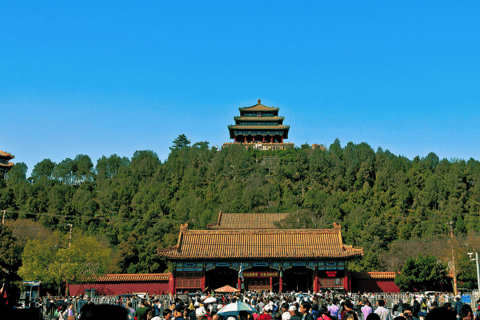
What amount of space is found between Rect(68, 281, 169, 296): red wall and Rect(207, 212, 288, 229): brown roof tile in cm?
1818

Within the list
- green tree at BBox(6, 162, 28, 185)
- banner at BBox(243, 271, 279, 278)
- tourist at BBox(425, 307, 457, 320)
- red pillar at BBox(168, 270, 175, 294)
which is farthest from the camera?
green tree at BBox(6, 162, 28, 185)

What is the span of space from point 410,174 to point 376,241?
933 inches

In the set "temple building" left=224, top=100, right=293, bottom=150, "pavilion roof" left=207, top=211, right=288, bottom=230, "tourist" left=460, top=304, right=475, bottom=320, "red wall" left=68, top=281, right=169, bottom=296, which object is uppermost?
"temple building" left=224, top=100, right=293, bottom=150

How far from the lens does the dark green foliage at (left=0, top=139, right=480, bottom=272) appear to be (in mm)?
49938

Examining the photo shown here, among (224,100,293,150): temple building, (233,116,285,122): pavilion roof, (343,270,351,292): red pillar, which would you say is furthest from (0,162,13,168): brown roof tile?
(343,270,351,292): red pillar

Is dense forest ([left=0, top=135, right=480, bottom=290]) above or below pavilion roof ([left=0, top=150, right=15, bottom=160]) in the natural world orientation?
below

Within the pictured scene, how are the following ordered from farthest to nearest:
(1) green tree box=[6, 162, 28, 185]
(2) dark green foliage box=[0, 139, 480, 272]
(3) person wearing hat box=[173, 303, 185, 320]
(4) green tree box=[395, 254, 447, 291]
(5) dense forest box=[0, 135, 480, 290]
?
(1) green tree box=[6, 162, 28, 185] → (2) dark green foliage box=[0, 139, 480, 272] → (5) dense forest box=[0, 135, 480, 290] → (4) green tree box=[395, 254, 447, 291] → (3) person wearing hat box=[173, 303, 185, 320]

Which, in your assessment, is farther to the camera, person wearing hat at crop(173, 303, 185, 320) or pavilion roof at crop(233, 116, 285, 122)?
pavilion roof at crop(233, 116, 285, 122)

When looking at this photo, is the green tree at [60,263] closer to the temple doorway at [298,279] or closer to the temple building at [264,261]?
the temple building at [264,261]

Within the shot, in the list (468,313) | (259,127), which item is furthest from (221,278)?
(259,127)

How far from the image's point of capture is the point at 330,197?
202 ft

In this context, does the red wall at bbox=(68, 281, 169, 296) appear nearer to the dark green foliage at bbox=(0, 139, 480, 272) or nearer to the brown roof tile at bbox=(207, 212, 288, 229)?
the dark green foliage at bbox=(0, 139, 480, 272)

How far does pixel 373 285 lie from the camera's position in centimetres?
3453

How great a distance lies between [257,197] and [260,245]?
1168 inches
